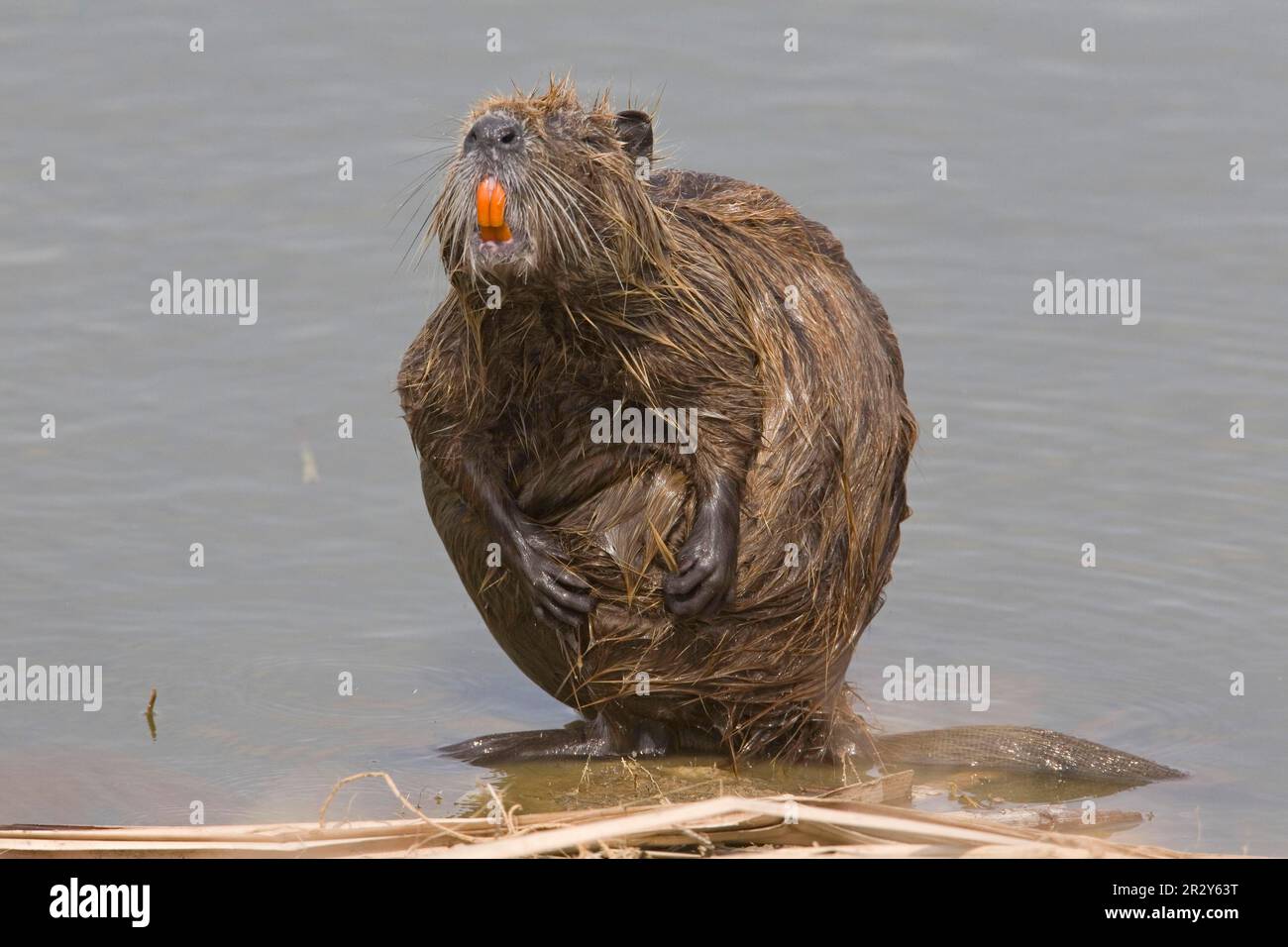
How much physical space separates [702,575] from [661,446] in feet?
1.36

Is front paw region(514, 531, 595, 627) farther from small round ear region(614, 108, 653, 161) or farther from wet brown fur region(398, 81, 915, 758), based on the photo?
small round ear region(614, 108, 653, 161)

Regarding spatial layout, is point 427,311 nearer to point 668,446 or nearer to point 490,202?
point 668,446

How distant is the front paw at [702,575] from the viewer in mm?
6070

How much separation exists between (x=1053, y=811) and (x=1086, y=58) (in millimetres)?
6111

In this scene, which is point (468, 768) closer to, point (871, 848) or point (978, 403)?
point (871, 848)

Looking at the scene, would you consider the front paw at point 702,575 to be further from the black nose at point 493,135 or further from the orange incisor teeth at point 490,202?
the black nose at point 493,135

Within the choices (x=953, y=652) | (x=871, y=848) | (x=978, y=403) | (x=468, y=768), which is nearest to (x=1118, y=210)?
(x=978, y=403)
